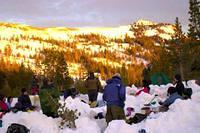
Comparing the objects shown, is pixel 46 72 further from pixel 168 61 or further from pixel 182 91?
pixel 182 91

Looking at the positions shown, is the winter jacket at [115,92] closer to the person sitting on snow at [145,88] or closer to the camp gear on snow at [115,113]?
the camp gear on snow at [115,113]

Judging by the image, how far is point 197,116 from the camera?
15133mm

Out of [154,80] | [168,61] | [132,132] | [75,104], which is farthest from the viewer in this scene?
[168,61]

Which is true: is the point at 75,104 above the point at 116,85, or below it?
below

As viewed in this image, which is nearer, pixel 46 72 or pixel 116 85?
pixel 116 85

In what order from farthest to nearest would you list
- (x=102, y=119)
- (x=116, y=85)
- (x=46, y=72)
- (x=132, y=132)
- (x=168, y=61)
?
(x=46, y=72) → (x=168, y=61) → (x=102, y=119) → (x=116, y=85) → (x=132, y=132)

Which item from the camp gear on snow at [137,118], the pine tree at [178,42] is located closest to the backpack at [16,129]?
the camp gear on snow at [137,118]

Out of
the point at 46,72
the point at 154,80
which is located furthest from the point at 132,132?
the point at 46,72

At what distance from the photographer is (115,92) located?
630 inches

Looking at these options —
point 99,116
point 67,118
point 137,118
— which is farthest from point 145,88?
point 67,118

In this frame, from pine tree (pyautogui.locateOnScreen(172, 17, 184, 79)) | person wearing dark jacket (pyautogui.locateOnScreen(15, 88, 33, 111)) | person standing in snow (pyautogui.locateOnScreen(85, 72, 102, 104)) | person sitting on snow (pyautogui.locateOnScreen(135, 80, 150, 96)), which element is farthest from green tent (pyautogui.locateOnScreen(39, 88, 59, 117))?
pine tree (pyautogui.locateOnScreen(172, 17, 184, 79))

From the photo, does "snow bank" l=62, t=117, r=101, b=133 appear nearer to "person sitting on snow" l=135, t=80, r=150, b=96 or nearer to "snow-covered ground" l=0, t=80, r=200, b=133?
"snow-covered ground" l=0, t=80, r=200, b=133

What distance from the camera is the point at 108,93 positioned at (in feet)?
52.9

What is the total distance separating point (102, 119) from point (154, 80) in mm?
10797
